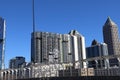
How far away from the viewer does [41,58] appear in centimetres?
19375

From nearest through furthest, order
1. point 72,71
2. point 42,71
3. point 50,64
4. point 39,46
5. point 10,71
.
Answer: point 72,71, point 42,71, point 50,64, point 10,71, point 39,46

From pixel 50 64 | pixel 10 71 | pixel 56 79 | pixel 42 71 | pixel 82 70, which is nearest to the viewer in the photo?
pixel 56 79

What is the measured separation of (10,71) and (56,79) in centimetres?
10224

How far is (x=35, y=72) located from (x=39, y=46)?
42.1 m

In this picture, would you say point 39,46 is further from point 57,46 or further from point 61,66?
point 61,66

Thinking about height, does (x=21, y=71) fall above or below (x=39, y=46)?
below

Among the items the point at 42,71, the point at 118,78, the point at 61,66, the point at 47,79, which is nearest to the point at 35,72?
the point at 42,71

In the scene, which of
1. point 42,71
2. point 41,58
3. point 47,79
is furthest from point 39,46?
point 47,79

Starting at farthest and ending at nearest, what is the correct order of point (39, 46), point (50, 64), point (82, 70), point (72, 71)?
point (39, 46) → point (50, 64) → point (72, 71) → point (82, 70)

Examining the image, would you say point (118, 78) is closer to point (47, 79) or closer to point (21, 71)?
point (47, 79)

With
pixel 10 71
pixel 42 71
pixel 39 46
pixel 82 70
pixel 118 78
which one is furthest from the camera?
pixel 39 46

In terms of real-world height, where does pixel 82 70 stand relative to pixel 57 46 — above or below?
below

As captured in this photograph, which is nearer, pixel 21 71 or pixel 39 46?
pixel 21 71

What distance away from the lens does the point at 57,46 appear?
199625mm
